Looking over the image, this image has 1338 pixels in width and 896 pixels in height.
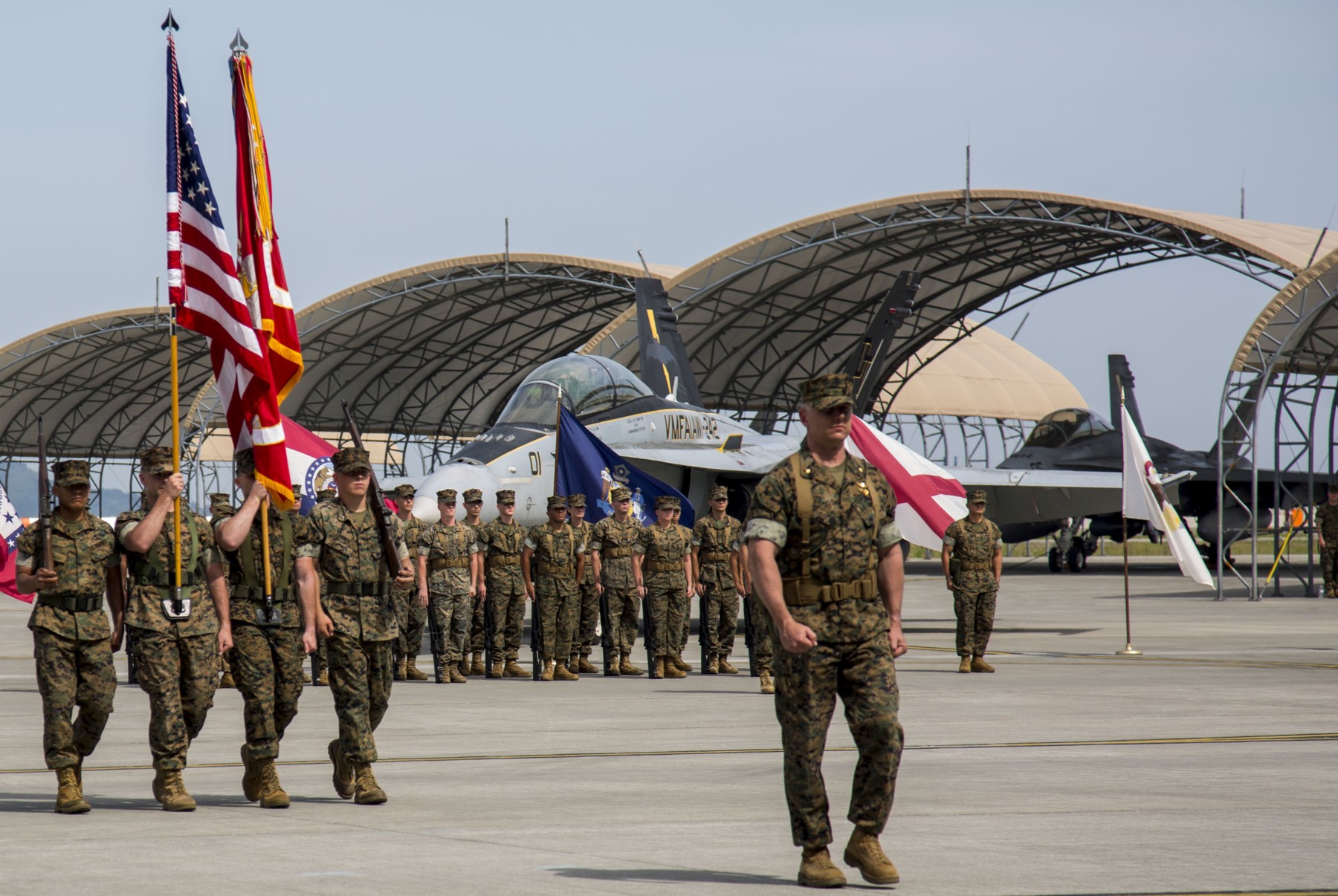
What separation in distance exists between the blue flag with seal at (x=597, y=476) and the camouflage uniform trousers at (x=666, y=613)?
1755 mm

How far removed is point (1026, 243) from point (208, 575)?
34.0 m

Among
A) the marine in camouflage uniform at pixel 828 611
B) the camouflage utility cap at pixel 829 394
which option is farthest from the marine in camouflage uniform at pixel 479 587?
the camouflage utility cap at pixel 829 394

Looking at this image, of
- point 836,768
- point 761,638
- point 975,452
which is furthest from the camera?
point 975,452

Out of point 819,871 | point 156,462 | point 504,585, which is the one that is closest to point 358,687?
point 156,462

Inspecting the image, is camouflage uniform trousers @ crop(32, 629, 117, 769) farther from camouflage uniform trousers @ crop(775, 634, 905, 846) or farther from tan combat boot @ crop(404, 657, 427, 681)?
tan combat boot @ crop(404, 657, 427, 681)

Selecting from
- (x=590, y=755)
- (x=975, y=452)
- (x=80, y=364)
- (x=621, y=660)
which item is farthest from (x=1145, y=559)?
(x=590, y=755)

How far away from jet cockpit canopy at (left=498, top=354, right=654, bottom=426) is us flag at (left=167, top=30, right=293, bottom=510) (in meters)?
10.1

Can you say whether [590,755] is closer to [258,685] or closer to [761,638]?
[258,685]

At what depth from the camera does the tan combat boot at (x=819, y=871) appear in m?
5.36

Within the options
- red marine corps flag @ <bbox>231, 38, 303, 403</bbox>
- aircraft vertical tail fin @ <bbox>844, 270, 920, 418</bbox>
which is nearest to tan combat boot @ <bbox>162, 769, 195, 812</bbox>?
red marine corps flag @ <bbox>231, 38, 303, 403</bbox>

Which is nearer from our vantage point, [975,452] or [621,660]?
[621,660]

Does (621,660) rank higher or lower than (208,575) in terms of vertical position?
lower

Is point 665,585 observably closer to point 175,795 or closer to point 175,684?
point 175,684

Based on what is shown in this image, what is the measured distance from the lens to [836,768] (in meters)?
8.44
